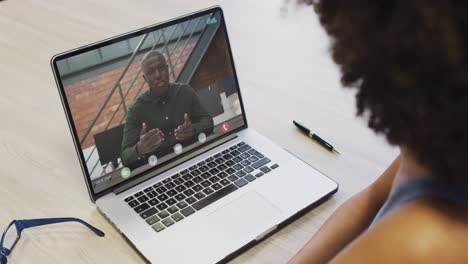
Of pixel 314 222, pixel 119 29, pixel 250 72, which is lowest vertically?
pixel 314 222

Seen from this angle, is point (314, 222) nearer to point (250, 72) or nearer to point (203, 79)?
point (203, 79)

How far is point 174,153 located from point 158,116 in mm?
78

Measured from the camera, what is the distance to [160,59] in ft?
2.78

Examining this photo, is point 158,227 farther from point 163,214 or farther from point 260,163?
point 260,163

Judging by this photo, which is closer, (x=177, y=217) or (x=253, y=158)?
(x=177, y=217)

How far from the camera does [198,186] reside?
843mm

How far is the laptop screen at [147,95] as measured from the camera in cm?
80

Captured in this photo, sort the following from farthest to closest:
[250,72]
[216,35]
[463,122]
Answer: [250,72] < [216,35] < [463,122]

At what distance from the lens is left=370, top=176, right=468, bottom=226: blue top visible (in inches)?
17.7

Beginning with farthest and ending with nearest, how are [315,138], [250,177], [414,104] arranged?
1. [315,138]
2. [250,177]
3. [414,104]

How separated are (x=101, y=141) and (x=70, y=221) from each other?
0.14m

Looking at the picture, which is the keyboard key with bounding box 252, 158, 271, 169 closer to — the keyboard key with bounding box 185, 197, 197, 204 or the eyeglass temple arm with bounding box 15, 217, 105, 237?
the keyboard key with bounding box 185, 197, 197, 204

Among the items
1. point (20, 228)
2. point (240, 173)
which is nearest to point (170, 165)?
point (240, 173)

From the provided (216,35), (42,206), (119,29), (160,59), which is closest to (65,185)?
(42,206)
